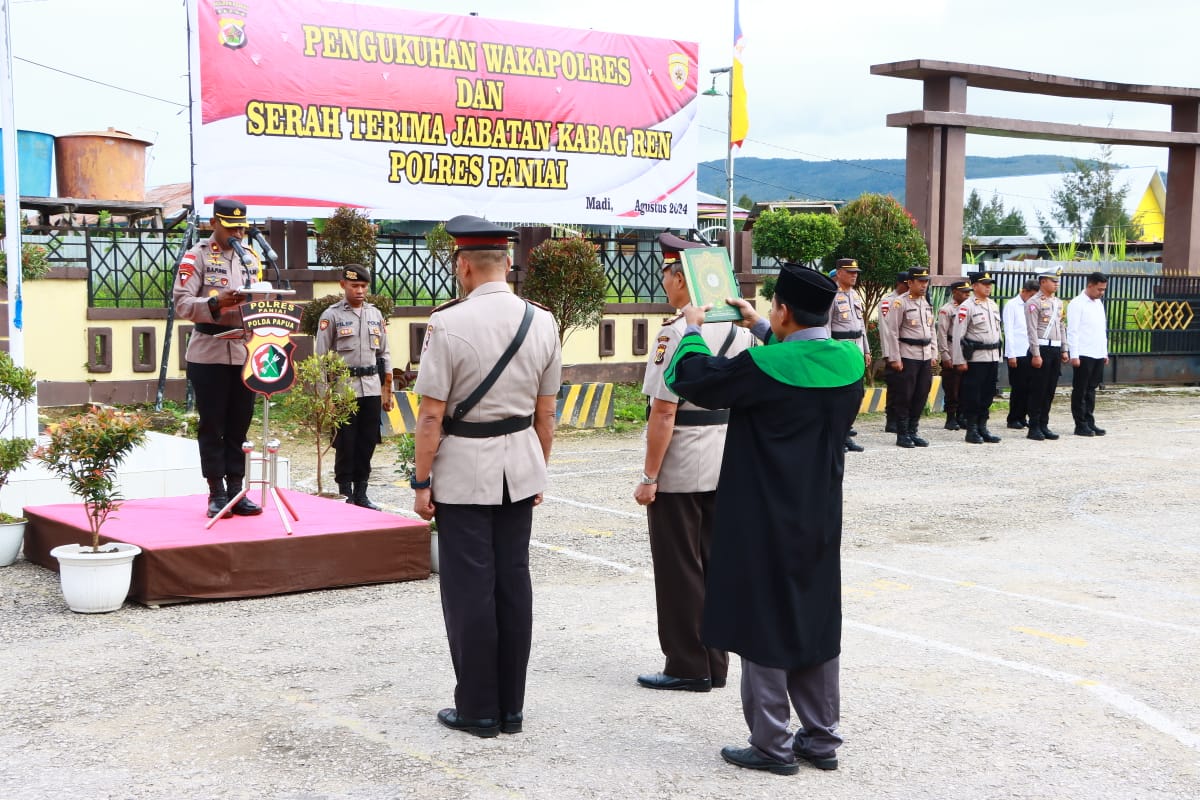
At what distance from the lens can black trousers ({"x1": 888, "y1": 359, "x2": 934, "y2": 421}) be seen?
1338 cm

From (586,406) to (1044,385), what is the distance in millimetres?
5100

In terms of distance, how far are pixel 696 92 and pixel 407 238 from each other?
5.23m

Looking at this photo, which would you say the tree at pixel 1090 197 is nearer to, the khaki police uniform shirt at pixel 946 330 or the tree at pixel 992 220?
the tree at pixel 992 220

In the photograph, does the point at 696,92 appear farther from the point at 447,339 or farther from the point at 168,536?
the point at 447,339

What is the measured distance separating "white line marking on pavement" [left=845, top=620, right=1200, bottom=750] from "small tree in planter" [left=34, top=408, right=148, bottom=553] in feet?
12.2

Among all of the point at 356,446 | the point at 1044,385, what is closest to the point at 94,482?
the point at 356,446

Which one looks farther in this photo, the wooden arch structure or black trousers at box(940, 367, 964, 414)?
the wooden arch structure

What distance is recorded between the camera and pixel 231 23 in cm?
1446

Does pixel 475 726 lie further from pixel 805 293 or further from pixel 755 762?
pixel 805 293

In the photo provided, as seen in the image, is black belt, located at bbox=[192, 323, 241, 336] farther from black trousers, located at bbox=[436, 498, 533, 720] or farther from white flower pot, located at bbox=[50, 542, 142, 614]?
black trousers, located at bbox=[436, 498, 533, 720]

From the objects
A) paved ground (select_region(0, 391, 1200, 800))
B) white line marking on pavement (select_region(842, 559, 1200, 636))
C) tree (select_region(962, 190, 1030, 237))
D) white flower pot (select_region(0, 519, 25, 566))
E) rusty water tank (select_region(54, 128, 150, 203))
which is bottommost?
paved ground (select_region(0, 391, 1200, 800))

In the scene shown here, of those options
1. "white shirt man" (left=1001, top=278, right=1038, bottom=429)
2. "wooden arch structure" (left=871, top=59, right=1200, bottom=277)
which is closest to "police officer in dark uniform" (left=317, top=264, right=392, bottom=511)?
"white shirt man" (left=1001, top=278, right=1038, bottom=429)

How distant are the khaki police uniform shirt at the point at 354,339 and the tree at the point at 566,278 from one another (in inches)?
240

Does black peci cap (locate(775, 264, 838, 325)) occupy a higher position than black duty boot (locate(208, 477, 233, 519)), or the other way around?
black peci cap (locate(775, 264, 838, 325))
